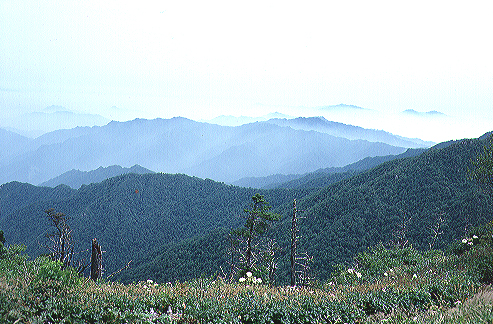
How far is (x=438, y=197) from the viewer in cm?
7225

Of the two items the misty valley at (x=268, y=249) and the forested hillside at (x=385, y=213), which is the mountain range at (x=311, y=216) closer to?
the forested hillside at (x=385, y=213)

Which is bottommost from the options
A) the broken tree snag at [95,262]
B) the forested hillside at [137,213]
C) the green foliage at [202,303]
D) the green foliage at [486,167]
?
the forested hillside at [137,213]

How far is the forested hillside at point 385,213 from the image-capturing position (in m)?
60.2

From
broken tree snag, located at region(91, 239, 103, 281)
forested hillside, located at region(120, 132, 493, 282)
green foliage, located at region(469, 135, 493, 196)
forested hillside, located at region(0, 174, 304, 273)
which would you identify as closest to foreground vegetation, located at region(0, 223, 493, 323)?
broken tree snag, located at region(91, 239, 103, 281)

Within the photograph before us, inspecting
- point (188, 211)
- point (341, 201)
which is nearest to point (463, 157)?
point (341, 201)

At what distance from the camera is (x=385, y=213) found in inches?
2921

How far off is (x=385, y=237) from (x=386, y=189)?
23.4 m

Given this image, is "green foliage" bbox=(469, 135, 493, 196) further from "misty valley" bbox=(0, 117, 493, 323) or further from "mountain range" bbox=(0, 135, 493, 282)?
"mountain range" bbox=(0, 135, 493, 282)

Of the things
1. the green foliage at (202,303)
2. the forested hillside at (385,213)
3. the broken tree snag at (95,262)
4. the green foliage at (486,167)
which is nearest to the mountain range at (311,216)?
the forested hillside at (385,213)

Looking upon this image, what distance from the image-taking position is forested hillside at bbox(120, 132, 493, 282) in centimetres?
6016

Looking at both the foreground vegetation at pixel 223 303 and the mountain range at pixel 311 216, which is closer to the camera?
the foreground vegetation at pixel 223 303

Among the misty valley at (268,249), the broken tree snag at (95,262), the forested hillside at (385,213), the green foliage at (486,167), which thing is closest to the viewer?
the misty valley at (268,249)

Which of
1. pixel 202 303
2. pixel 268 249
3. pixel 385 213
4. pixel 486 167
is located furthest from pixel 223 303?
pixel 385 213

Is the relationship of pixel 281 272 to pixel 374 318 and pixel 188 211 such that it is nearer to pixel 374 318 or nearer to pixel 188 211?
pixel 374 318
